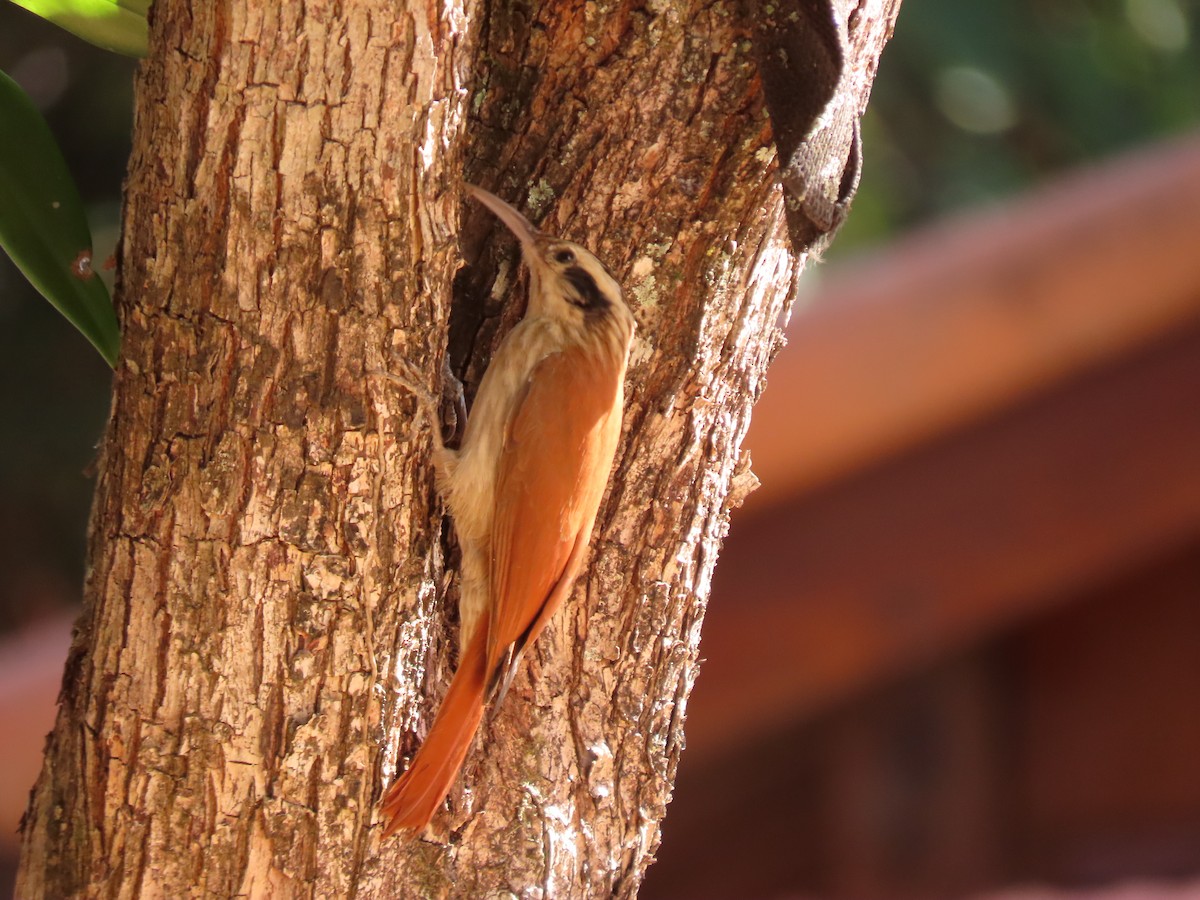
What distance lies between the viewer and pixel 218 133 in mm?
1899

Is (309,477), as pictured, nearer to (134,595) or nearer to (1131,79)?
(134,595)

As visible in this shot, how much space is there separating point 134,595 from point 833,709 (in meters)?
3.86

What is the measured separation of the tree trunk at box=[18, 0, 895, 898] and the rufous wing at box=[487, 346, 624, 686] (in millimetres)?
63

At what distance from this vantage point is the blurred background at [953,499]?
4.49 meters

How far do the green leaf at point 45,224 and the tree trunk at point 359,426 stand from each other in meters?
0.28

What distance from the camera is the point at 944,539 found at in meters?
4.79

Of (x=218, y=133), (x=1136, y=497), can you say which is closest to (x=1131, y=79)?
(x=1136, y=497)

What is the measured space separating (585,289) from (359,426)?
516 millimetres

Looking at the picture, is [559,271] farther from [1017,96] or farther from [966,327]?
[1017,96]

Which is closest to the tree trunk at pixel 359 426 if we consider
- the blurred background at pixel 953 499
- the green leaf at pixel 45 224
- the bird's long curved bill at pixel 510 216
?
the bird's long curved bill at pixel 510 216

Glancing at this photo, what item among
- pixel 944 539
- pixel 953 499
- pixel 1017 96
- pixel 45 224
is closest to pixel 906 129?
pixel 1017 96

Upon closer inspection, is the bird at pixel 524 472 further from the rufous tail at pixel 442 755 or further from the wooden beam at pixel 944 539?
the wooden beam at pixel 944 539

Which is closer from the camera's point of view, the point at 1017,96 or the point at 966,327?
the point at 966,327

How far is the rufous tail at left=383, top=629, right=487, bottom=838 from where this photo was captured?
6.64ft
